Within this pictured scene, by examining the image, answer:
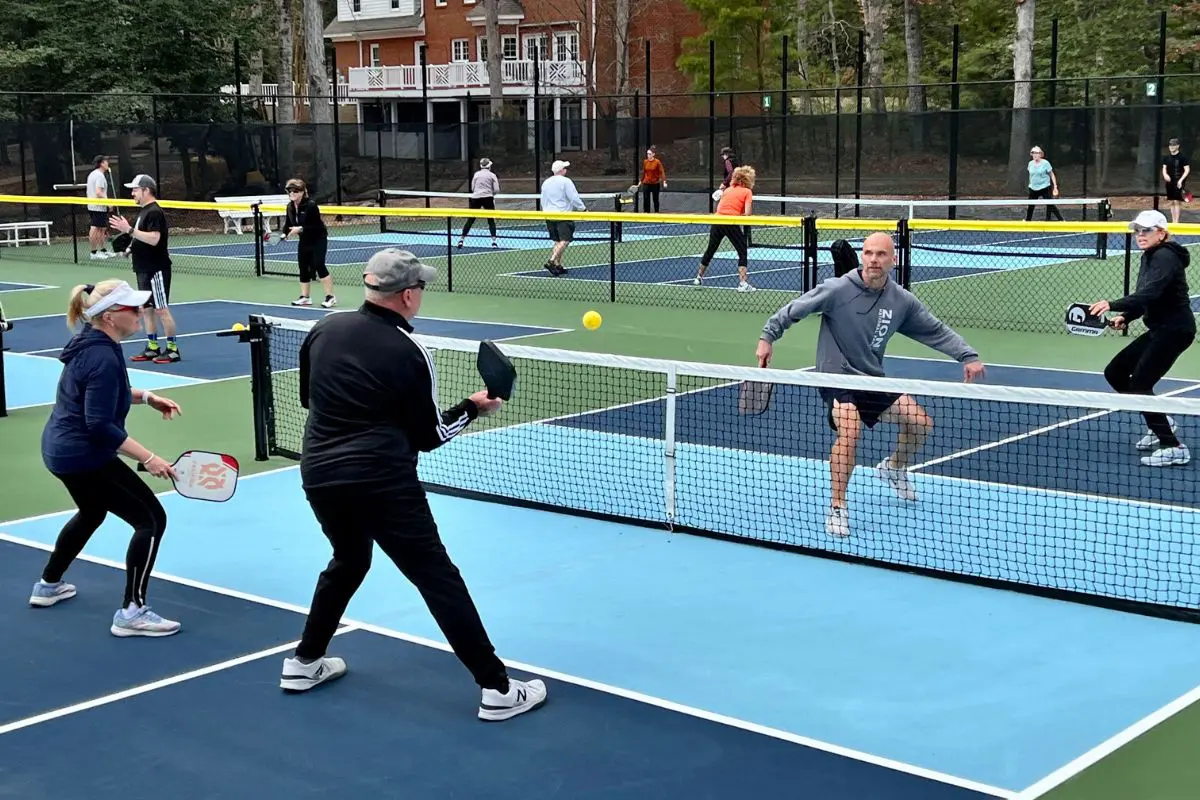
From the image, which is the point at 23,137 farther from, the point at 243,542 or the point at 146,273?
the point at 243,542

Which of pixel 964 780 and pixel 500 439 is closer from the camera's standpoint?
pixel 964 780

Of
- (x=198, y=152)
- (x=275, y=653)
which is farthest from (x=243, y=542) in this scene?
(x=198, y=152)

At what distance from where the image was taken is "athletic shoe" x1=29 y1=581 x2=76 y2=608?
7.56m

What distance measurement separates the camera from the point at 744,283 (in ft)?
67.4

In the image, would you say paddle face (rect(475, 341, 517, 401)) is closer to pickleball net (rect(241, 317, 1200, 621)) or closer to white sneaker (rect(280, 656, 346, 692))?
white sneaker (rect(280, 656, 346, 692))

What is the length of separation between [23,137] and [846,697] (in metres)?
28.8

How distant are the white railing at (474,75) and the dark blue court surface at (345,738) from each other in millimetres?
51454

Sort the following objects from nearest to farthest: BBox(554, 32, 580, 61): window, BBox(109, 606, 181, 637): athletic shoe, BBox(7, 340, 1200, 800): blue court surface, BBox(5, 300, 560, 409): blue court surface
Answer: BBox(7, 340, 1200, 800): blue court surface
BBox(109, 606, 181, 637): athletic shoe
BBox(5, 300, 560, 409): blue court surface
BBox(554, 32, 580, 61): window

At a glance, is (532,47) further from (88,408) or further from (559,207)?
(88,408)

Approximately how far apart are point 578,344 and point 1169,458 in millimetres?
7052

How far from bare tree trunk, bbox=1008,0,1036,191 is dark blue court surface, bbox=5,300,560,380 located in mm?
18310

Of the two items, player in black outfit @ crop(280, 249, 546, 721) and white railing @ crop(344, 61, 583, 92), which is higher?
white railing @ crop(344, 61, 583, 92)

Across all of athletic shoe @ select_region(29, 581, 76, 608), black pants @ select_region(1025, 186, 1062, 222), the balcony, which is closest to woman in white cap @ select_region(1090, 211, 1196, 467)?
athletic shoe @ select_region(29, 581, 76, 608)

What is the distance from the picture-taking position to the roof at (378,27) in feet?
213
